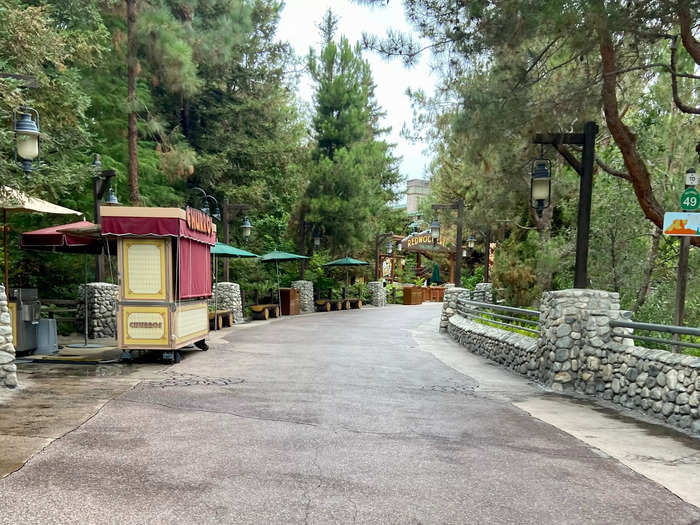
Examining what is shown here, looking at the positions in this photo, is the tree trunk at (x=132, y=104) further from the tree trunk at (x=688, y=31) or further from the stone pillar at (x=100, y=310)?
the tree trunk at (x=688, y=31)

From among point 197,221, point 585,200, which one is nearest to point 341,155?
point 197,221

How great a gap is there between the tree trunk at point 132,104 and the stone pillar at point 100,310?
4071mm

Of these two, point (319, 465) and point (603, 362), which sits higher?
point (603, 362)

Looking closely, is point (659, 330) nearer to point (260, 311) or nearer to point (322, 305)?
point (260, 311)

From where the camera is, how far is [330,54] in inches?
1110

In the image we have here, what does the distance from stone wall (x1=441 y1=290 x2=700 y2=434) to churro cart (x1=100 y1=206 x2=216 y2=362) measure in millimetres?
6345

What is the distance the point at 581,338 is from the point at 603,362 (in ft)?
1.50

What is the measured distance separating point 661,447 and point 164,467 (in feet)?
15.8

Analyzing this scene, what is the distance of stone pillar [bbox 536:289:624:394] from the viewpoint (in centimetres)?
758

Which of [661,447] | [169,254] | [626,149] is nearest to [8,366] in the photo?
[169,254]

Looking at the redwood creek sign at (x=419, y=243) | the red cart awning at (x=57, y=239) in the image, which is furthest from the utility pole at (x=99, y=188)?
the redwood creek sign at (x=419, y=243)

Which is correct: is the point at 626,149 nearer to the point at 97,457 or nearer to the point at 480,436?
the point at 480,436

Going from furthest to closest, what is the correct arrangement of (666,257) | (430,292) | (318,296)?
(430,292) → (318,296) → (666,257)

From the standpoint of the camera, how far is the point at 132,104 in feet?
53.9
